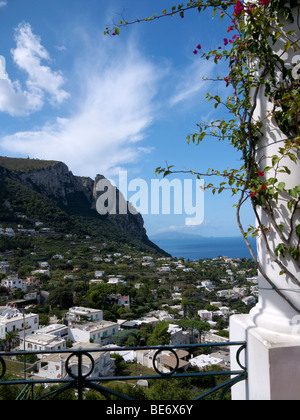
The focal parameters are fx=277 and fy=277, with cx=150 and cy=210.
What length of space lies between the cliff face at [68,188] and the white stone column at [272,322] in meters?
61.1

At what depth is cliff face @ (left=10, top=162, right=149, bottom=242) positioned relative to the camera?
5850 centimetres

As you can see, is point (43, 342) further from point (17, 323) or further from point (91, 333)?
point (17, 323)

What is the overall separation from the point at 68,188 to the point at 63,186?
6.07 ft

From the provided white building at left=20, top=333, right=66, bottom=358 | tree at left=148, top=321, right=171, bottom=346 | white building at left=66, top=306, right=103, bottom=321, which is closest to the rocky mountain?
white building at left=66, top=306, right=103, bottom=321

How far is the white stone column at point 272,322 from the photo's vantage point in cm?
93

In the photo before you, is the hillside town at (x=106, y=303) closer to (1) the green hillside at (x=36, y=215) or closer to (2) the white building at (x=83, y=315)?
(2) the white building at (x=83, y=315)

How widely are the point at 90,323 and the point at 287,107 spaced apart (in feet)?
77.4

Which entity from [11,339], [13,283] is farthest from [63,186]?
[11,339]

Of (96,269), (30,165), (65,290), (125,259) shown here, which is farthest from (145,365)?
(30,165)

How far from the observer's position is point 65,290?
27.0 meters

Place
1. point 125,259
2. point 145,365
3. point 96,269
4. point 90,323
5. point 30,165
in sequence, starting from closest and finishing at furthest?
point 145,365
point 90,323
point 96,269
point 125,259
point 30,165

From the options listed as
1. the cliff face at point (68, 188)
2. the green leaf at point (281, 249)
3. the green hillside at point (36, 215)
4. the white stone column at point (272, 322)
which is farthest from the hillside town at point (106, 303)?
the cliff face at point (68, 188)

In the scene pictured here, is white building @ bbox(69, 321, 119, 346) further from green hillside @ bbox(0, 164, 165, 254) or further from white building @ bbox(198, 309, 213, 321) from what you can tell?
green hillside @ bbox(0, 164, 165, 254)
